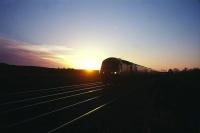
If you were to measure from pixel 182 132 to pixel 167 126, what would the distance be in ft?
2.83

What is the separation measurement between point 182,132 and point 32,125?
16.7ft

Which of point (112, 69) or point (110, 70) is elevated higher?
point (112, 69)

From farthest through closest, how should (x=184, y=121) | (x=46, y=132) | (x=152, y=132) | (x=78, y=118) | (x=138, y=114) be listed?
1. (x=138, y=114)
2. (x=184, y=121)
3. (x=78, y=118)
4. (x=152, y=132)
5. (x=46, y=132)

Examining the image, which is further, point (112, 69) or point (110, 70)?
point (110, 70)

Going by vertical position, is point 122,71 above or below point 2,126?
above

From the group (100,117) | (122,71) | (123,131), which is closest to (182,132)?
(123,131)

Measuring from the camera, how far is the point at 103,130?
944cm

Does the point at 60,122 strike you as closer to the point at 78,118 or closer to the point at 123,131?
the point at 78,118

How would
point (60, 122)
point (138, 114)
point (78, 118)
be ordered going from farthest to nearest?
point (138, 114) < point (78, 118) < point (60, 122)

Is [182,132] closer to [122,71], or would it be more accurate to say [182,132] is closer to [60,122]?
[60,122]

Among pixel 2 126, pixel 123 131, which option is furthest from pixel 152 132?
pixel 2 126

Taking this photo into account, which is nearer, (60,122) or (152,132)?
(152,132)

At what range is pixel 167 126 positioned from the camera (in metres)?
10.5

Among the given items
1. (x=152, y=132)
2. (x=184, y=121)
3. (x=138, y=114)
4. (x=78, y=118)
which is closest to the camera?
(x=152, y=132)
